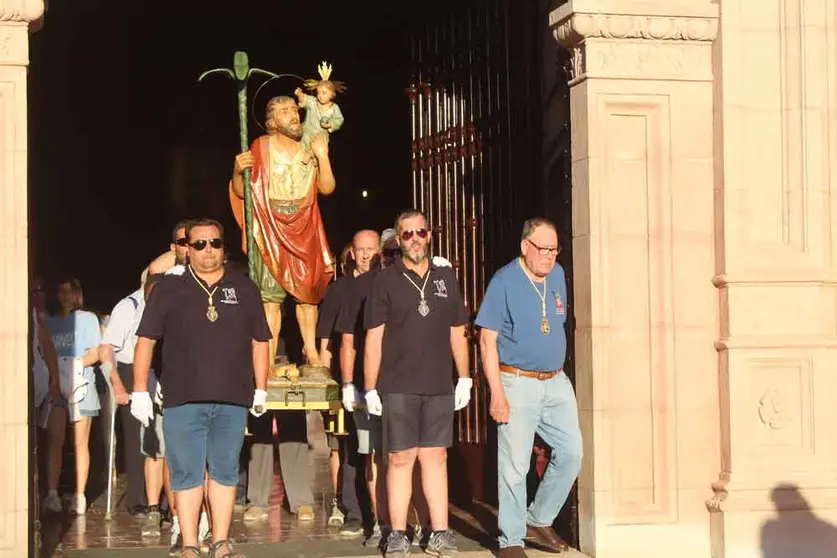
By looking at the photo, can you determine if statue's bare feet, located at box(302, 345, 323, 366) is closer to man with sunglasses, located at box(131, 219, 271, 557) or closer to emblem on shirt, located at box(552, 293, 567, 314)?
man with sunglasses, located at box(131, 219, 271, 557)

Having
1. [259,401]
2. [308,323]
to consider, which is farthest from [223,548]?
[308,323]

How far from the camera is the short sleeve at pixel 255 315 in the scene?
9.51 m

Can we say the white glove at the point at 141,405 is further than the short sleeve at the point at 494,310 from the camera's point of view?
No

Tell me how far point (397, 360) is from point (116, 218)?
1133cm

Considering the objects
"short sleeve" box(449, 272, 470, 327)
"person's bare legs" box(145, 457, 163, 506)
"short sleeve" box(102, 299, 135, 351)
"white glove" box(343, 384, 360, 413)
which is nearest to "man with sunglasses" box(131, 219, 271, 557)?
"white glove" box(343, 384, 360, 413)

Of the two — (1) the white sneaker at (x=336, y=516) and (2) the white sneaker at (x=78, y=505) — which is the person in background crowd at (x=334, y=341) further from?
(2) the white sneaker at (x=78, y=505)

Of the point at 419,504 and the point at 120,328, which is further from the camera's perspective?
the point at 120,328

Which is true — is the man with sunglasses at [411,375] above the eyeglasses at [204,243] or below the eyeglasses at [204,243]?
below

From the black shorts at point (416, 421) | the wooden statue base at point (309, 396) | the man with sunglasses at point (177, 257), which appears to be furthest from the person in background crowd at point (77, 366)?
the black shorts at point (416, 421)

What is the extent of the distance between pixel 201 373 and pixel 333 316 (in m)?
2.19

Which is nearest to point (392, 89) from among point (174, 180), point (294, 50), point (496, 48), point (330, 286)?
point (294, 50)

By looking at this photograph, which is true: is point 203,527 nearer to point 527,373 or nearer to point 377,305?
point 377,305

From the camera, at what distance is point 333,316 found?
37.1 feet
